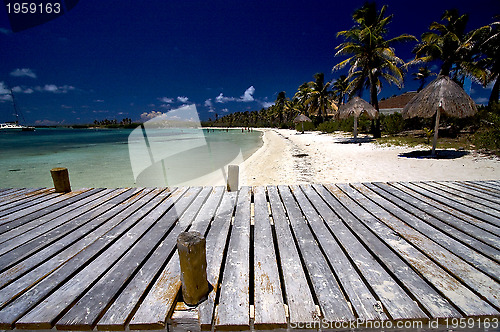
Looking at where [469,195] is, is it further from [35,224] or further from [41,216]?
[41,216]

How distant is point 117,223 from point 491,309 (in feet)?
11.4

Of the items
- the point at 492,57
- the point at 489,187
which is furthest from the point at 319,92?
the point at 489,187

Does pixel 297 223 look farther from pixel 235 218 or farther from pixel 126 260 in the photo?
pixel 126 260

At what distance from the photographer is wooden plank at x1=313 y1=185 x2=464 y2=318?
1.38 metres

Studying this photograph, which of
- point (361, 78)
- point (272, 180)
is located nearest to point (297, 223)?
point (272, 180)

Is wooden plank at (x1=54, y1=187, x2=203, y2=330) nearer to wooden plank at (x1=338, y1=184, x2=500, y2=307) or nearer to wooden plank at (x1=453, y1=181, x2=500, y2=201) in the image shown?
wooden plank at (x1=338, y1=184, x2=500, y2=307)

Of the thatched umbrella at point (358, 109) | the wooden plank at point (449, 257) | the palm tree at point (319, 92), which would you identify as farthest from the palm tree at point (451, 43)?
the wooden plank at point (449, 257)

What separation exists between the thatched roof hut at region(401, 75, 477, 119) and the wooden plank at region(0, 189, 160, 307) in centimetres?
1176

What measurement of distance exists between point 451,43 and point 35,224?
25.6m

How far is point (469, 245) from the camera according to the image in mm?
2018

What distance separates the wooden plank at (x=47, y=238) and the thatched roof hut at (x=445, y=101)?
38.9 feet

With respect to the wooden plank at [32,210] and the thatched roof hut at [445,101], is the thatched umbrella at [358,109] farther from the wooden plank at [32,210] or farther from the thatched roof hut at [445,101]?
the wooden plank at [32,210]

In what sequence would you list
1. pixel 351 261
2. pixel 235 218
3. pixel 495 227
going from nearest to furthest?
pixel 351 261 < pixel 495 227 < pixel 235 218

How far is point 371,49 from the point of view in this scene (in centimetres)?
1578
